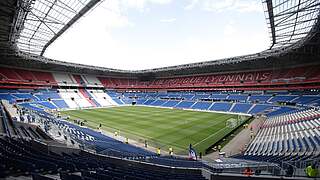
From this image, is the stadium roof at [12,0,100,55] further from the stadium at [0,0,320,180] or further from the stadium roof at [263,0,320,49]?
the stadium roof at [263,0,320,49]

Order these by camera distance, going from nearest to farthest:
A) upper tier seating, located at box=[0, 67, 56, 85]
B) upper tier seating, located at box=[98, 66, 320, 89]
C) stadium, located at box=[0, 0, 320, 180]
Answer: stadium, located at box=[0, 0, 320, 180], upper tier seating, located at box=[98, 66, 320, 89], upper tier seating, located at box=[0, 67, 56, 85]

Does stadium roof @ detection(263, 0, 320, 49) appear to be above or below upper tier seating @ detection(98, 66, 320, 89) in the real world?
above

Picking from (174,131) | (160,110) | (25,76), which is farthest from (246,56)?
(25,76)

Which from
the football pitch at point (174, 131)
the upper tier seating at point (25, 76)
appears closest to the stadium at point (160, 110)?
the football pitch at point (174, 131)

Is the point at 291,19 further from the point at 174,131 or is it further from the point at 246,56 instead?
the point at 246,56

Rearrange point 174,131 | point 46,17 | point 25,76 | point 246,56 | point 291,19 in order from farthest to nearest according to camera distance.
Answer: point 25,76 < point 246,56 < point 46,17 < point 174,131 < point 291,19

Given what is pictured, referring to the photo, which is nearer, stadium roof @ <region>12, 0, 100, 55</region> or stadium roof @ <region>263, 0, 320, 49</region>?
stadium roof @ <region>12, 0, 100, 55</region>

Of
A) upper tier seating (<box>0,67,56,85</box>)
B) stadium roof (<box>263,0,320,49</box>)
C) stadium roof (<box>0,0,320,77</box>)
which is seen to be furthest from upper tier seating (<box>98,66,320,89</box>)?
upper tier seating (<box>0,67,56,85</box>)

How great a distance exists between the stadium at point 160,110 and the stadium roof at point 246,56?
194mm

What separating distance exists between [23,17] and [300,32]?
118ft

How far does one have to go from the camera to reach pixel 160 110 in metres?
54.9

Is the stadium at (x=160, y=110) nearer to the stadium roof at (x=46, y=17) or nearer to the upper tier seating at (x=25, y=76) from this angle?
the stadium roof at (x=46, y=17)

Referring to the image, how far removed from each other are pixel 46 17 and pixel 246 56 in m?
40.0

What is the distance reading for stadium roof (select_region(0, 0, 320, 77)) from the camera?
86.3 feet
